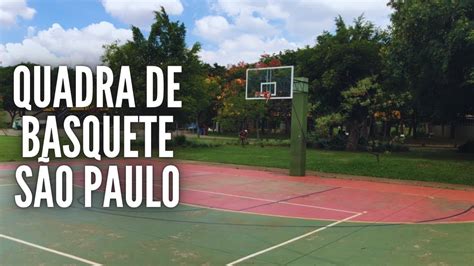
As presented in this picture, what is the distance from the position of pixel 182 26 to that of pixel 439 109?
1498 centimetres

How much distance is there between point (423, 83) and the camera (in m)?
22.2

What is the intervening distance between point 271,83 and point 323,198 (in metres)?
7.19

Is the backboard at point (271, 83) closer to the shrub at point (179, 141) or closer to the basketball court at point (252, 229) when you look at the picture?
the basketball court at point (252, 229)

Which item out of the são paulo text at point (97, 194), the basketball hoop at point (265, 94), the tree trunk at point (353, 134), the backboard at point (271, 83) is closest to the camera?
the são paulo text at point (97, 194)

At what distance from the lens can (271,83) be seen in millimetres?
18156

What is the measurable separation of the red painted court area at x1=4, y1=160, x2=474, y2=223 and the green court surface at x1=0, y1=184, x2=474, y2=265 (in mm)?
759

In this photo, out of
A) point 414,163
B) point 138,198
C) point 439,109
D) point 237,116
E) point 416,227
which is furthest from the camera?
point 237,116

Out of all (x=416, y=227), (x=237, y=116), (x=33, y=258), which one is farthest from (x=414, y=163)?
(x=237, y=116)

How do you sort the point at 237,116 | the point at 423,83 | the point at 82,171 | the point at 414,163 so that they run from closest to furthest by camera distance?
the point at 82,171, the point at 414,163, the point at 423,83, the point at 237,116

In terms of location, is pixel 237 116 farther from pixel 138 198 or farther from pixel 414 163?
pixel 138 198

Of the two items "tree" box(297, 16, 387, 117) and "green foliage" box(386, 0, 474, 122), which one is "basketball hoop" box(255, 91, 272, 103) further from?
"tree" box(297, 16, 387, 117)

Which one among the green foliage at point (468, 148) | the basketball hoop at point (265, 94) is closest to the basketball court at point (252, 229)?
the basketball hoop at point (265, 94)

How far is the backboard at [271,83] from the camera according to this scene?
17.2 m

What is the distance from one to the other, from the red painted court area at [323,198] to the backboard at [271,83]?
3.04m
